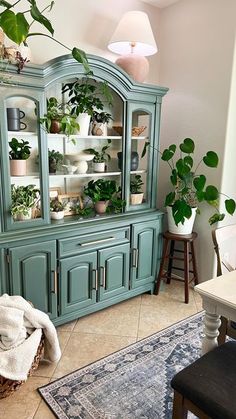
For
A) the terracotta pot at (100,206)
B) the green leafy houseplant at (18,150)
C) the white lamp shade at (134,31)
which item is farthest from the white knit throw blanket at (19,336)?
the white lamp shade at (134,31)

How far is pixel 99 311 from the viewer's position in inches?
107

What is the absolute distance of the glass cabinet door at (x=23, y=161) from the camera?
6.66ft

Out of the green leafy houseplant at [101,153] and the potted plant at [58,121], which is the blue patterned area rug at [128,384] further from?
the potted plant at [58,121]

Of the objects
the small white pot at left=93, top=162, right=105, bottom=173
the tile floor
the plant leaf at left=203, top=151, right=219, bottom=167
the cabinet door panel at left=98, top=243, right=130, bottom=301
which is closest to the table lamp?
the small white pot at left=93, top=162, right=105, bottom=173

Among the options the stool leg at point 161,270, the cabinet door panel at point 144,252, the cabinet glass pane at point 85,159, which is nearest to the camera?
the cabinet glass pane at point 85,159

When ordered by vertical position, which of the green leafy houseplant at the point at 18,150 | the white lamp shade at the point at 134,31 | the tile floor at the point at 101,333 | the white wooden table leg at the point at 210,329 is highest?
the white lamp shade at the point at 134,31

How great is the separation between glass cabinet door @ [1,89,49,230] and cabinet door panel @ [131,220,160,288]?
872 mm

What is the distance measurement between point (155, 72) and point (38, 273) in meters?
2.39

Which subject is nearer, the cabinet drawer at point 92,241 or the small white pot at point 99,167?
the cabinet drawer at point 92,241

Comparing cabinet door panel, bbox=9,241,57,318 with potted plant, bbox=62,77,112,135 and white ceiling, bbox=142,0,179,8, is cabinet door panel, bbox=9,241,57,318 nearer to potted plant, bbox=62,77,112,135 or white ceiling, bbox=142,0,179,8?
potted plant, bbox=62,77,112,135

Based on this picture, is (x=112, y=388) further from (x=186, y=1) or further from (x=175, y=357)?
(x=186, y=1)

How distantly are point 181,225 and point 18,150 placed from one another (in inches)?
60.9

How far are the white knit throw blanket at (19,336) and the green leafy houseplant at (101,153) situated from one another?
133cm

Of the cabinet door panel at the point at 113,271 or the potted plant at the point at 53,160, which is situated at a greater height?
the potted plant at the point at 53,160
